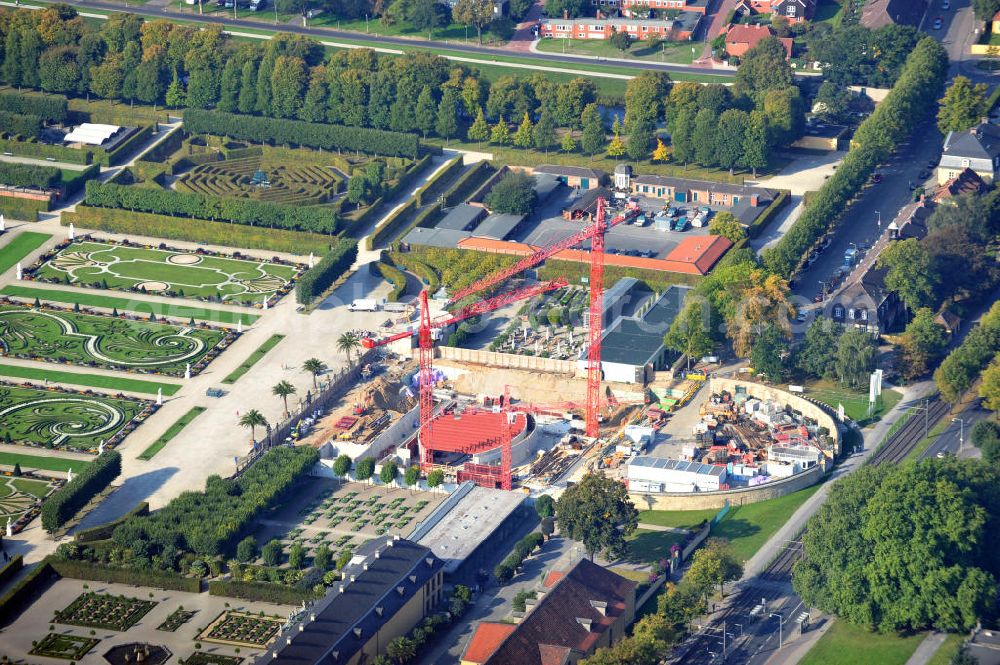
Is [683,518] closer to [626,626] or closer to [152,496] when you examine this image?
[626,626]

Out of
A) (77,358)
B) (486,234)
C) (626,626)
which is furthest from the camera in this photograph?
(486,234)

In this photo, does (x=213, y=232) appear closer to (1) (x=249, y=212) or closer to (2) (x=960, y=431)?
(1) (x=249, y=212)

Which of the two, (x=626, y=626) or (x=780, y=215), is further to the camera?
(x=780, y=215)

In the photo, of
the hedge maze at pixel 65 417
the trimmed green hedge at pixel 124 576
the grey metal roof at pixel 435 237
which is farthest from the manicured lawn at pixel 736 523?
the grey metal roof at pixel 435 237

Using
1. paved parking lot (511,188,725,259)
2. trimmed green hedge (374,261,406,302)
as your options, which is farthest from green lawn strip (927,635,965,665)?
trimmed green hedge (374,261,406,302)

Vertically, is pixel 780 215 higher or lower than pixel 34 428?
higher

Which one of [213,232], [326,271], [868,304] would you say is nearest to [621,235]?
[326,271]

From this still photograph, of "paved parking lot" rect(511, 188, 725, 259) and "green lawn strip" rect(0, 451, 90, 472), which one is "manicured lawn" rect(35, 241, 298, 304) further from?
"green lawn strip" rect(0, 451, 90, 472)

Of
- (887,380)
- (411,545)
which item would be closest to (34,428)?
(411,545)

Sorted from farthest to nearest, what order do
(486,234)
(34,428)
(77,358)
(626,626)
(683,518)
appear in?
(486,234) → (77,358) → (34,428) → (683,518) → (626,626)
